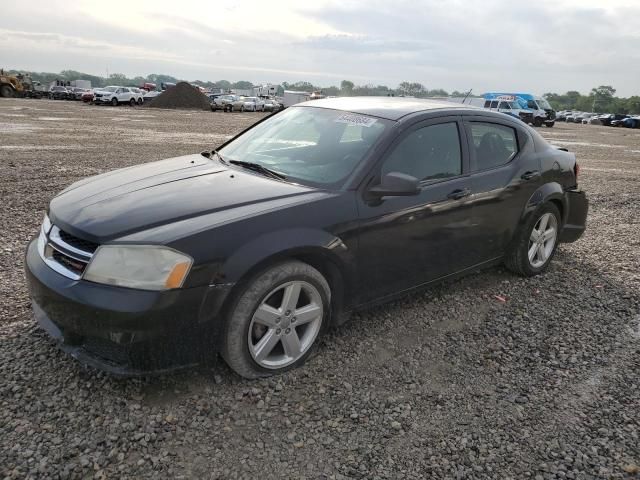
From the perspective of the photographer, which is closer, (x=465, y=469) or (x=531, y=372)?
(x=465, y=469)

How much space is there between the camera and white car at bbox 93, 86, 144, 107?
4097 centimetres

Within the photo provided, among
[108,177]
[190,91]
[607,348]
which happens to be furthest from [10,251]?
[190,91]

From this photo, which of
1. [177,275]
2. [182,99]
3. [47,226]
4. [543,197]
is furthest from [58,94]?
[177,275]

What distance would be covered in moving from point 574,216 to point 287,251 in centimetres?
364

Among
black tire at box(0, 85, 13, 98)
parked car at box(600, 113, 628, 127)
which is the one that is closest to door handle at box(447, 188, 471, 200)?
black tire at box(0, 85, 13, 98)

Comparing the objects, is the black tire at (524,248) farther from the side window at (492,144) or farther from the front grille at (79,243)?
the front grille at (79,243)

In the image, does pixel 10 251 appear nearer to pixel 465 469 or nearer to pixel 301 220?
pixel 301 220

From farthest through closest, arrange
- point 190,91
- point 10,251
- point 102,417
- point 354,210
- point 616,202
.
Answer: point 190,91, point 616,202, point 10,251, point 354,210, point 102,417

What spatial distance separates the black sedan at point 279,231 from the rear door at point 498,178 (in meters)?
0.02

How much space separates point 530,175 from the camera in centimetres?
448

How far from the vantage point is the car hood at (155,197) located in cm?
274

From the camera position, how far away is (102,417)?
258 centimetres

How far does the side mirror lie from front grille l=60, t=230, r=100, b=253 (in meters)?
1.67

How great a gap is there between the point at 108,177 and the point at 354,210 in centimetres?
182
